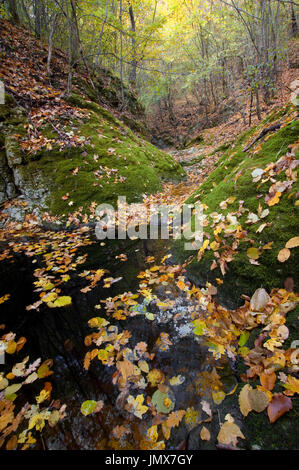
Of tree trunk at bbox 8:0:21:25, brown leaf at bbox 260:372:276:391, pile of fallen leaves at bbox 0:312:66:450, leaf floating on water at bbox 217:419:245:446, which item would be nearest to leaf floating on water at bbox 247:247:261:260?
brown leaf at bbox 260:372:276:391

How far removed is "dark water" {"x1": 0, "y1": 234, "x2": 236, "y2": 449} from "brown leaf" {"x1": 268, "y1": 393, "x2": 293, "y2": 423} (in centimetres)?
41

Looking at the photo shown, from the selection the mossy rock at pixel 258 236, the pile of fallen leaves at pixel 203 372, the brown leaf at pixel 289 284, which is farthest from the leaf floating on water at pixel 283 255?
the pile of fallen leaves at pixel 203 372

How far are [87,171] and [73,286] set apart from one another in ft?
11.5

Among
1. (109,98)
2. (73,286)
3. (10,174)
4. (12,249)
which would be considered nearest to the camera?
(73,286)

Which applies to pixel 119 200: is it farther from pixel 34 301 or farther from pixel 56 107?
pixel 56 107

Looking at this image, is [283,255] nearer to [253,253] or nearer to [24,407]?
[253,253]

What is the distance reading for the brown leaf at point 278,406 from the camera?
1159mm

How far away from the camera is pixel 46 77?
7.05m

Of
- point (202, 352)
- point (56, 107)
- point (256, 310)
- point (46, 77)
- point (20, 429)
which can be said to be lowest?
point (20, 429)

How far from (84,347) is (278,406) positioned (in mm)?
1490

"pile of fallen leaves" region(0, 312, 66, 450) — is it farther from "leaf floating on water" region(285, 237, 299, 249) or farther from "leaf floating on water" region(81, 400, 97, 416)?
"leaf floating on water" region(285, 237, 299, 249)

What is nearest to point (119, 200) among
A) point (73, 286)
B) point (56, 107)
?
point (73, 286)

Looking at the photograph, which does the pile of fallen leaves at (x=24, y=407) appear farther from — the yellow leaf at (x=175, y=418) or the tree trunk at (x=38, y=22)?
the tree trunk at (x=38, y=22)

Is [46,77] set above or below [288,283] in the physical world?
above
